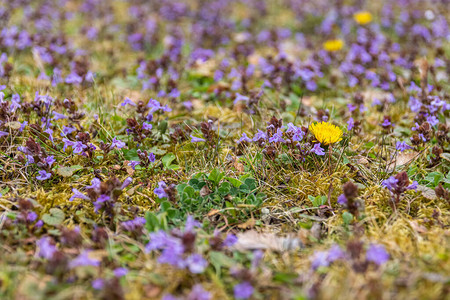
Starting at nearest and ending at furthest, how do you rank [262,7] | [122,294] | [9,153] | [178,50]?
[122,294], [9,153], [178,50], [262,7]

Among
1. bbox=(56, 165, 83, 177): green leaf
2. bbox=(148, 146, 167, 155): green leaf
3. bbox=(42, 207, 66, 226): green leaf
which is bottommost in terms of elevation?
bbox=(42, 207, 66, 226): green leaf

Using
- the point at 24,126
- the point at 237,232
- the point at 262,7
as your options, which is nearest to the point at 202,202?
the point at 237,232

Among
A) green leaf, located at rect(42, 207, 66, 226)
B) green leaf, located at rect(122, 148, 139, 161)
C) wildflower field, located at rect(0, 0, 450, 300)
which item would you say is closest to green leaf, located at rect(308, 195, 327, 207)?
wildflower field, located at rect(0, 0, 450, 300)

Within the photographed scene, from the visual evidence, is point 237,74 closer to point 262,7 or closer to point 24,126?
point 24,126

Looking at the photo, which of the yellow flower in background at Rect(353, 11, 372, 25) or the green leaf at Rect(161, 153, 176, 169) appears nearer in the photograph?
the green leaf at Rect(161, 153, 176, 169)

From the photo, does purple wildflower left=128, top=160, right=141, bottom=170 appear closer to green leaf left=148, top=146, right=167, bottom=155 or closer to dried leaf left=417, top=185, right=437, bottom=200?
green leaf left=148, top=146, right=167, bottom=155

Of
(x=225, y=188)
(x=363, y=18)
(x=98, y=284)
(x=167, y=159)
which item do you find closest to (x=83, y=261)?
(x=98, y=284)

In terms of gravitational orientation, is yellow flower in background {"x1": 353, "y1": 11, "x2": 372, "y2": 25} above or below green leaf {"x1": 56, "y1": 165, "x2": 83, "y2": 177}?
above

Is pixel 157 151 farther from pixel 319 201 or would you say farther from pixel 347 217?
pixel 347 217
